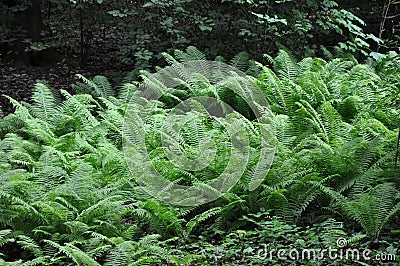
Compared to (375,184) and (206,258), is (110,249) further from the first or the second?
(375,184)

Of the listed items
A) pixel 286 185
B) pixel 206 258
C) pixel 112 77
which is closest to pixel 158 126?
pixel 286 185

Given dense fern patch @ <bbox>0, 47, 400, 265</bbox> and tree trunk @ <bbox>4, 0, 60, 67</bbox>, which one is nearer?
dense fern patch @ <bbox>0, 47, 400, 265</bbox>

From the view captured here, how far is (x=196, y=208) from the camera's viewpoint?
4523mm

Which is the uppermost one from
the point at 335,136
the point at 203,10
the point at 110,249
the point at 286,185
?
the point at 203,10

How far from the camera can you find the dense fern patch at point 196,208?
3760 mm

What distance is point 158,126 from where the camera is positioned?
5566mm

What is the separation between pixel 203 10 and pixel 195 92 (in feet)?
6.59

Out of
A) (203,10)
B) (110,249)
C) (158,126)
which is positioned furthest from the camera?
(203,10)

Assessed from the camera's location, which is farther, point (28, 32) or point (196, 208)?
point (28, 32)

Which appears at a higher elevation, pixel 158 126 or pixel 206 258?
pixel 158 126

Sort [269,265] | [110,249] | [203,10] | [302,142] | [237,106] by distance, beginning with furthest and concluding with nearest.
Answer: [203,10] < [237,106] < [302,142] < [110,249] < [269,265]

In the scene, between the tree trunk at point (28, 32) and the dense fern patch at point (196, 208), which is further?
the tree trunk at point (28, 32)

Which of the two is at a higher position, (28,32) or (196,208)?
(28,32)

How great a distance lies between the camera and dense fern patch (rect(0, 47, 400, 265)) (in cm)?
376
